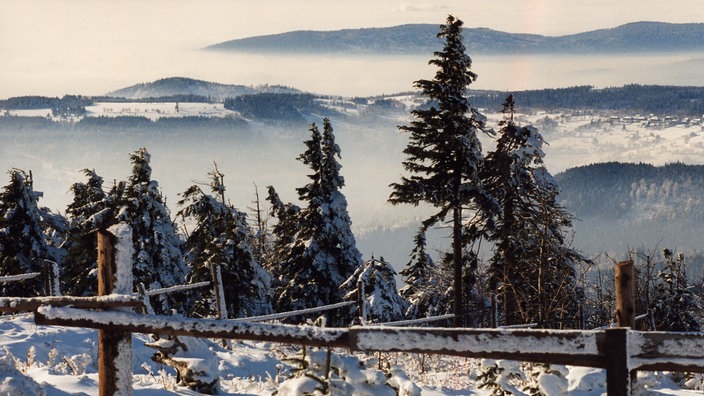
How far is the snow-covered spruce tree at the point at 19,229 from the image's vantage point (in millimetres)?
30656

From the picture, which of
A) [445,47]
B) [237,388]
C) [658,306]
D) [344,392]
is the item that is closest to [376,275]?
[445,47]

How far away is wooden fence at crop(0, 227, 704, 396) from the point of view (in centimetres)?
365

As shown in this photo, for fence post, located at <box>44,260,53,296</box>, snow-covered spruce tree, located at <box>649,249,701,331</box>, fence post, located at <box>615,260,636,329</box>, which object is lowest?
snow-covered spruce tree, located at <box>649,249,701,331</box>

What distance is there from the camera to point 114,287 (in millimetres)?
4965

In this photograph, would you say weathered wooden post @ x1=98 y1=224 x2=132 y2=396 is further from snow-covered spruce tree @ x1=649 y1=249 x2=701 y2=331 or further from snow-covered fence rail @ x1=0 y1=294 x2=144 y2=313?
snow-covered spruce tree @ x1=649 y1=249 x2=701 y2=331

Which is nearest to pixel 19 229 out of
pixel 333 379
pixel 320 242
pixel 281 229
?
pixel 320 242

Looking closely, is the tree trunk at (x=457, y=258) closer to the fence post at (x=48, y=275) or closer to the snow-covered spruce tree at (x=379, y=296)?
the snow-covered spruce tree at (x=379, y=296)

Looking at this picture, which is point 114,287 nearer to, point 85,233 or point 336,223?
point 85,233

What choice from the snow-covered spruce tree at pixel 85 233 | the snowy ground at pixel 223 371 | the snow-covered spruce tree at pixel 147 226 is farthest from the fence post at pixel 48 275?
the snow-covered spruce tree at pixel 85 233

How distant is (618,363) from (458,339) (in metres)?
0.85

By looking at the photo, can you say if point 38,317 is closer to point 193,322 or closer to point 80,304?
point 80,304

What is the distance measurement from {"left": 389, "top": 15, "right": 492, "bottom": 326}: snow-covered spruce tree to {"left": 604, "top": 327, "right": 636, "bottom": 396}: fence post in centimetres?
2330

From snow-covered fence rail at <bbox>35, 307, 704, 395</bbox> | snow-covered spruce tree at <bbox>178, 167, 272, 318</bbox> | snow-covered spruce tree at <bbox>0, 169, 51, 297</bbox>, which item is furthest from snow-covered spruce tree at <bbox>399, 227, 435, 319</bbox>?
snow-covered fence rail at <bbox>35, 307, 704, 395</bbox>

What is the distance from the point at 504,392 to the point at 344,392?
1738 millimetres
